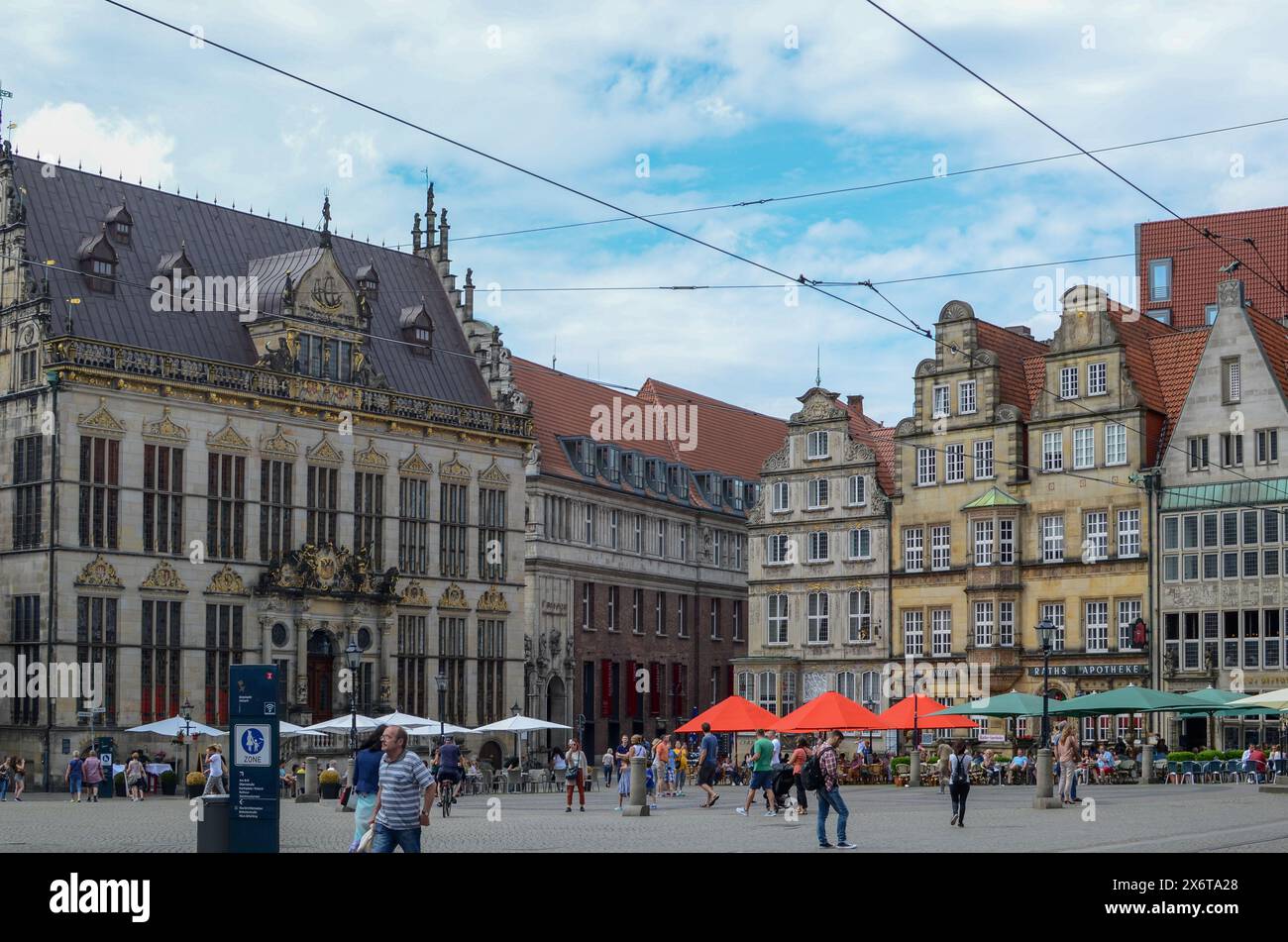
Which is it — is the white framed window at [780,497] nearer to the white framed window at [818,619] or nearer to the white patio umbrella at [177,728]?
the white framed window at [818,619]

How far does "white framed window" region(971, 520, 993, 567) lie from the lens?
63781mm

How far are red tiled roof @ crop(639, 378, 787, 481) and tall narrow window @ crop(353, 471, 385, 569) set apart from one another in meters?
24.9

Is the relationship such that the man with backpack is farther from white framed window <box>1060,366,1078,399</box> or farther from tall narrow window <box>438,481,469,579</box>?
tall narrow window <box>438,481,469,579</box>

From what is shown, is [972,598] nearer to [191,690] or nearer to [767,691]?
[767,691]

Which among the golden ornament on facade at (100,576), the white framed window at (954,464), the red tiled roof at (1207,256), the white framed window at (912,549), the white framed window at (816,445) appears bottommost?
the golden ornament on facade at (100,576)

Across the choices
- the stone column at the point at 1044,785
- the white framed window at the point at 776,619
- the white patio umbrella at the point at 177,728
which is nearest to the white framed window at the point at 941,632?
the white framed window at the point at 776,619

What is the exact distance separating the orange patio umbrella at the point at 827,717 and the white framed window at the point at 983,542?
655 inches

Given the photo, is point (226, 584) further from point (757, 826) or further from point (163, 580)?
point (757, 826)

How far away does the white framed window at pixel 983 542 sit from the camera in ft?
209

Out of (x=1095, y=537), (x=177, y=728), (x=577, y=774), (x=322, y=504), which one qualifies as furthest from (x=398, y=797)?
(x=1095, y=537)

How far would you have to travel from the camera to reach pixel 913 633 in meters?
66.1

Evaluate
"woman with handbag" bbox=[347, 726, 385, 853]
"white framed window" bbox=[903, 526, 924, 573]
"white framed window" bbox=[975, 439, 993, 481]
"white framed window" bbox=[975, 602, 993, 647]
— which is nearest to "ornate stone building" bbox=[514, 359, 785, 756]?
"white framed window" bbox=[903, 526, 924, 573]

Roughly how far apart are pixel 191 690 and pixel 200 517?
17.4 feet
